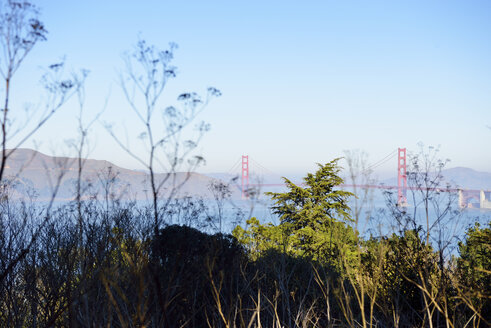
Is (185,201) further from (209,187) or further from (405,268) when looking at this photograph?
(405,268)

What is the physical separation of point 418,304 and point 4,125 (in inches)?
231

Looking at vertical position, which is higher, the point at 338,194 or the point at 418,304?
the point at 338,194

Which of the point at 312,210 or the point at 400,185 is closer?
the point at 312,210

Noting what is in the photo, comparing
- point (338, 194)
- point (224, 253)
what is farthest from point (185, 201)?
point (338, 194)

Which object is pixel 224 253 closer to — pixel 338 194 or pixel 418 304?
pixel 418 304

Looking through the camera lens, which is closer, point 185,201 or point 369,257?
point 369,257

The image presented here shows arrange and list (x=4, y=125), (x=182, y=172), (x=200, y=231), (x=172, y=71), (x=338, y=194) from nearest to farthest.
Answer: (x=4, y=125), (x=172, y=71), (x=182, y=172), (x=200, y=231), (x=338, y=194)

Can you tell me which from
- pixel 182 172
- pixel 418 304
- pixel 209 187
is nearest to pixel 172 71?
pixel 182 172

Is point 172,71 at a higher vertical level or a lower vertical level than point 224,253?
higher

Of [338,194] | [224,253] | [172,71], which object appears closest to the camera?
[172,71]

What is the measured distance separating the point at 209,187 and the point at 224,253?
74.4 inches

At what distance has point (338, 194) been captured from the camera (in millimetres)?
10391

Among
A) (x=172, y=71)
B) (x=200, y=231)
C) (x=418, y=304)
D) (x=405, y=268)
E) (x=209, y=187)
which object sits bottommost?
(x=418, y=304)

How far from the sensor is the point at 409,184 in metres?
5.11
